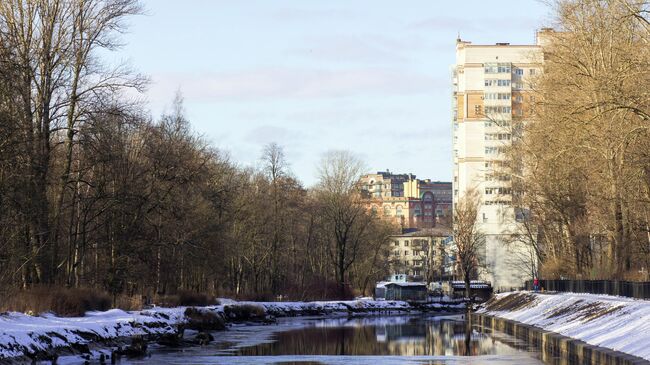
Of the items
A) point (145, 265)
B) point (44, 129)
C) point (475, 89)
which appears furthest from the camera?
point (475, 89)

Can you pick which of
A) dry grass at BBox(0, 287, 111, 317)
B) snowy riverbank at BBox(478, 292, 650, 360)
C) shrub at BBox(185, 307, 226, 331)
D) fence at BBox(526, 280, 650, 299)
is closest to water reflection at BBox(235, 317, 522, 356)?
snowy riverbank at BBox(478, 292, 650, 360)

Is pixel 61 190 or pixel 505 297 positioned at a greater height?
pixel 61 190

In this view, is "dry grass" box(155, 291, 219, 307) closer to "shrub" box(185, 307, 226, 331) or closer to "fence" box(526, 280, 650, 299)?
"shrub" box(185, 307, 226, 331)

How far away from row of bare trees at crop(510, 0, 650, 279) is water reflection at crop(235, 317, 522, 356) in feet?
27.9

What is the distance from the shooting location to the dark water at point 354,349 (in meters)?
33.5

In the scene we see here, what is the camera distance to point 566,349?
3319cm

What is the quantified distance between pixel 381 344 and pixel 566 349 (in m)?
13.1

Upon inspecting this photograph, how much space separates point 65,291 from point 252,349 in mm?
8140

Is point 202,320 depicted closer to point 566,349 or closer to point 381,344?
point 381,344

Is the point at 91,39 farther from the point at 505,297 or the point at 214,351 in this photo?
the point at 505,297

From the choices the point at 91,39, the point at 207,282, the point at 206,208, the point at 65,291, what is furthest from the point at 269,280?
the point at 65,291

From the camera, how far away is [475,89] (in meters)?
160

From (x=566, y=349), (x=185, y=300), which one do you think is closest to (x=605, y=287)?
(x=566, y=349)

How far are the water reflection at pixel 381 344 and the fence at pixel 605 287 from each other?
17.2ft
